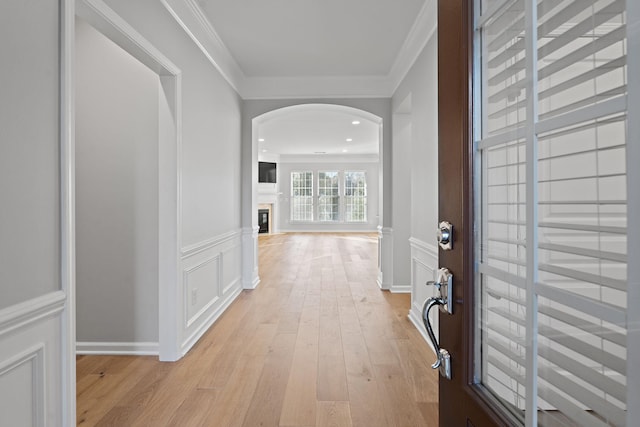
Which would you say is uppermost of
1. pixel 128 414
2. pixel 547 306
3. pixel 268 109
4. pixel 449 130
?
pixel 268 109

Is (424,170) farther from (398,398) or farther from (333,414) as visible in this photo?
(333,414)

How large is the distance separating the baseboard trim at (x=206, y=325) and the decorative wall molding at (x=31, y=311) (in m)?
1.39

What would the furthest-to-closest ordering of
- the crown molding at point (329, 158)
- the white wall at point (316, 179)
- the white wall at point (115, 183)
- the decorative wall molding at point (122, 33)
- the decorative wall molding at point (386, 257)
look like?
the white wall at point (316, 179) < the crown molding at point (329, 158) < the decorative wall molding at point (386, 257) < the white wall at point (115, 183) < the decorative wall molding at point (122, 33)

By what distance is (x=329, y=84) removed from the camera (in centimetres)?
447

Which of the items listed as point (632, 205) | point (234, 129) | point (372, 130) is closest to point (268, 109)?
point (234, 129)

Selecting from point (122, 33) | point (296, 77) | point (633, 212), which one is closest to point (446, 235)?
point (633, 212)

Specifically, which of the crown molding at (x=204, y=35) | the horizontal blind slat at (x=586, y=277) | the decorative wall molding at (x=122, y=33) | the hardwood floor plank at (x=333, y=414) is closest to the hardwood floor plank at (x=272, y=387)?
the hardwood floor plank at (x=333, y=414)

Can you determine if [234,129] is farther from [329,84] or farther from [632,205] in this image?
[632,205]

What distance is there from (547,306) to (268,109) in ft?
14.3

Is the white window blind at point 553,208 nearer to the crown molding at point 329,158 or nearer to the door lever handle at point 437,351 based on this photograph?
the door lever handle at point 437,351

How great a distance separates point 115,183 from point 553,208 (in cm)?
275

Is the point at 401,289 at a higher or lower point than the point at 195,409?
higher

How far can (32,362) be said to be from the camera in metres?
1.29

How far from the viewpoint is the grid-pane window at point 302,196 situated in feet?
40.9
